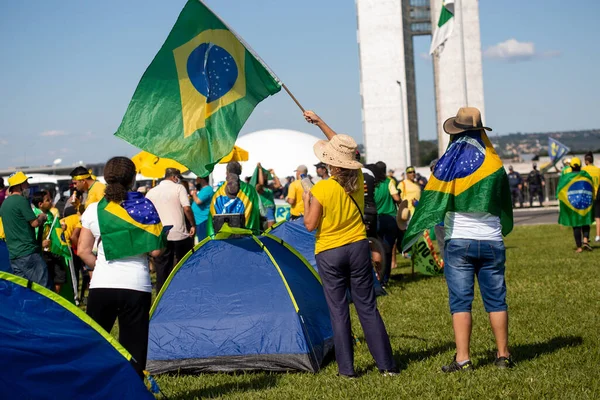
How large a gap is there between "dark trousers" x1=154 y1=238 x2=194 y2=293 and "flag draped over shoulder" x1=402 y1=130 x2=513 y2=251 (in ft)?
14.8

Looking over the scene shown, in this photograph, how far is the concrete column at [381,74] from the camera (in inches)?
2815

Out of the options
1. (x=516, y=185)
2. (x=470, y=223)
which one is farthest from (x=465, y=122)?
(x=516, y=185)

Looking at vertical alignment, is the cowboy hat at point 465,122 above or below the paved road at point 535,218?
above

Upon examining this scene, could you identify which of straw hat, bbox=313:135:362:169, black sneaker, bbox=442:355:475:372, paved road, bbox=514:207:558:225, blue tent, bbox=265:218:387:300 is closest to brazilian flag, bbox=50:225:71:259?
blue tent, bbox=265:218:387:300

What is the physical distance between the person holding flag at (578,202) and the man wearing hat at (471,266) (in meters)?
9.52

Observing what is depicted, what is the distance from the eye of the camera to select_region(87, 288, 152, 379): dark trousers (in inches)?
227

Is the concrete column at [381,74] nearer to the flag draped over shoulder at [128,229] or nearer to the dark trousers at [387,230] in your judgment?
the dark trousers at [387,230]

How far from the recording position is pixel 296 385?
652 centimetres

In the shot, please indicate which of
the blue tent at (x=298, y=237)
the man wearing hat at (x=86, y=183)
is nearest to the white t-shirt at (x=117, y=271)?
the man wearing hat at (x=86, y=183)

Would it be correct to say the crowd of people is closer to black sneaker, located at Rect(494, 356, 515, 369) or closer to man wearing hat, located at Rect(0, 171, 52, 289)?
black sneaker, located at Rect(494, 356, 515, 369)

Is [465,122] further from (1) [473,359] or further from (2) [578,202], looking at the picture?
(2) [578,202]

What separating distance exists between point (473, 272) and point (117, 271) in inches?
102

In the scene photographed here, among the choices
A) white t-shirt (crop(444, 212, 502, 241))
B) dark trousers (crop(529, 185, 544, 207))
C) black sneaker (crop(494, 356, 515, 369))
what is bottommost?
dark trousers (crop(529, 185, 544, 207))

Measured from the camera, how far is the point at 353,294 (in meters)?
6.48
